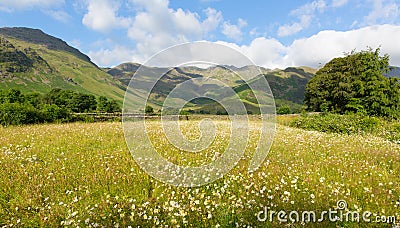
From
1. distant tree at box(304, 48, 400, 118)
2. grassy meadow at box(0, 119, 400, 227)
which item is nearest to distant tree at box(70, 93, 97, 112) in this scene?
distant tree at box(304, 48, 400, 118)

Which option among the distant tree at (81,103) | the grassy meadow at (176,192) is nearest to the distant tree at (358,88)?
the grassy meadow at (176,192)

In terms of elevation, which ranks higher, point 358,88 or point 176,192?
point 358,88

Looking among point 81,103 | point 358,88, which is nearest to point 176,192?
point 358,88

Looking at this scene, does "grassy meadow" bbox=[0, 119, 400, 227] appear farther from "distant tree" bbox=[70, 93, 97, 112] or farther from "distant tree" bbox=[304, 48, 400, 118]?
"distant tree" bbox=[70, 93, 97, 112]

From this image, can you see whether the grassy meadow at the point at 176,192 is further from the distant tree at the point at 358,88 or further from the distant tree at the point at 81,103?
the distant tree at the point at 81,103

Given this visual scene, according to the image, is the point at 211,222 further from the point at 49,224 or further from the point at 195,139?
the point at 195,139

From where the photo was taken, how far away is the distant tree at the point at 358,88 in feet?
101

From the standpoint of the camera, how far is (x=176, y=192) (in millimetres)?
4785

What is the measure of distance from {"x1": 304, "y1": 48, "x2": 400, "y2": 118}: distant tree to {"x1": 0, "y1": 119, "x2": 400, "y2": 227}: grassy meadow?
94.5 feet

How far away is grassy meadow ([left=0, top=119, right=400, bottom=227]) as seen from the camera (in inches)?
154

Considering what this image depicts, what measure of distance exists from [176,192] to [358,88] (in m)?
39.1

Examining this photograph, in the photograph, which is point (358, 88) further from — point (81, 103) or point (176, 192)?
point (81, 103)

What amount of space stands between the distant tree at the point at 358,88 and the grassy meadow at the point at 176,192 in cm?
2882

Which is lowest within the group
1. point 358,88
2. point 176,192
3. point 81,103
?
point 176,192
